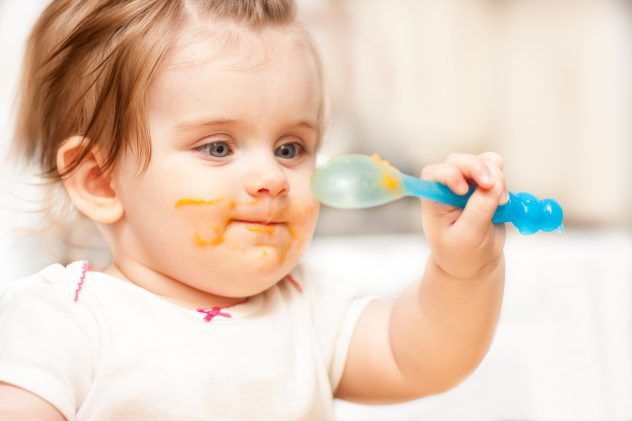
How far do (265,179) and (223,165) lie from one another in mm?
42

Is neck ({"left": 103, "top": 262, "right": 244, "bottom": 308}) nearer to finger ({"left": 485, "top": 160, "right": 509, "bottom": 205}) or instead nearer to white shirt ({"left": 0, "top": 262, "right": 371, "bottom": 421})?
white shirt ({"left": 0, "top": 262, "right": 371, "bottom": 421})

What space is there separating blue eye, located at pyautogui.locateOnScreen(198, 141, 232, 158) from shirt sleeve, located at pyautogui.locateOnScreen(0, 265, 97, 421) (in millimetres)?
174

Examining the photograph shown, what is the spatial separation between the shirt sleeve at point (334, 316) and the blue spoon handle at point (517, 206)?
0.77ft

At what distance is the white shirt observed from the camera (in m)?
0.64

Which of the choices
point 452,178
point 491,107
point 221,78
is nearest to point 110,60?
point 221,78

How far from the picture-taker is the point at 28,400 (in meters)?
0.61

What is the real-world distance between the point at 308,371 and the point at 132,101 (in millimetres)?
301

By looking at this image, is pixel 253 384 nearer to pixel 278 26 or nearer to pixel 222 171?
pixel 222 171

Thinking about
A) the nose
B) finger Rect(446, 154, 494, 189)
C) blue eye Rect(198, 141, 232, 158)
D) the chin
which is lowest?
the chin

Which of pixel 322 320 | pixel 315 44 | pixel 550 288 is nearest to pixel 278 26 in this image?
pixel 315 44

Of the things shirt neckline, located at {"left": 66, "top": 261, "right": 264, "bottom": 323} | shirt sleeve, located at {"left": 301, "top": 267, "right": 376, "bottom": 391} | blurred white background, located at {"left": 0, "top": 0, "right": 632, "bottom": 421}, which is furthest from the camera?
blurred white background, located at {"left": 0, "top": 0, "right": 632, "bottom": 421}

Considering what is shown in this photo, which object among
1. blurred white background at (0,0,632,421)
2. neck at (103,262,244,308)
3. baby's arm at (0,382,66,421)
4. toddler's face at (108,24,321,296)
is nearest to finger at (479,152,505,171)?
toddler's face at (108,24,321,296)

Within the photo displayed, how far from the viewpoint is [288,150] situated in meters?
0.73

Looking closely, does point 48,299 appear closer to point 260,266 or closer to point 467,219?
point 260,266
